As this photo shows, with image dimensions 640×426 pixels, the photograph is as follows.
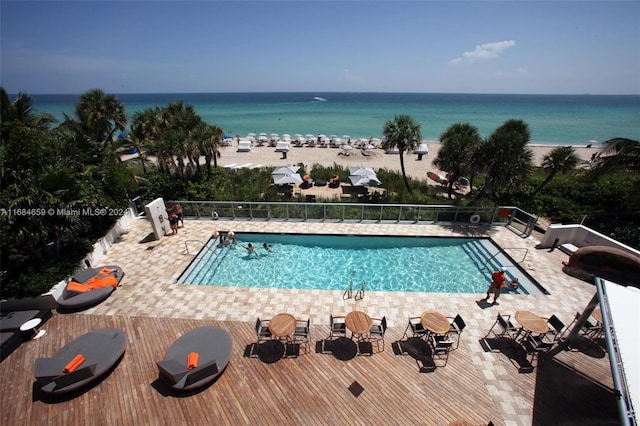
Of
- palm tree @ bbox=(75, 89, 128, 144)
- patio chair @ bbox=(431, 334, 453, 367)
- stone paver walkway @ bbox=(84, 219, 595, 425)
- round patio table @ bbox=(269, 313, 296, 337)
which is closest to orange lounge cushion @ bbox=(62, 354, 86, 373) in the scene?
stone paver walkway @ bbox=(84, 219, 595, 425)

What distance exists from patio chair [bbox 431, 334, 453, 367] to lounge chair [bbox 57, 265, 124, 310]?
11957 mm

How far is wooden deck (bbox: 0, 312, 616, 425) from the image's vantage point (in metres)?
6.73

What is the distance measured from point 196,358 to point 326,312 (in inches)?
173

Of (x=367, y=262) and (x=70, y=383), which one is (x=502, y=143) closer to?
(x=367, y=262)

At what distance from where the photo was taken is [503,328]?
28.7 ft

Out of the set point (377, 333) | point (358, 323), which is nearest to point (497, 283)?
point (377, 333)

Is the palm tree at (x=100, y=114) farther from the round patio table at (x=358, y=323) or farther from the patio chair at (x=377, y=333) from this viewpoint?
the patio chair at (x=377, y=333)

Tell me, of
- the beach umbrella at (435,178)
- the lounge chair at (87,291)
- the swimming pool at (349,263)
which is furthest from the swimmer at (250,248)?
the beach umbrella at (435,178)

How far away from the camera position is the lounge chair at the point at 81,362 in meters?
7.09

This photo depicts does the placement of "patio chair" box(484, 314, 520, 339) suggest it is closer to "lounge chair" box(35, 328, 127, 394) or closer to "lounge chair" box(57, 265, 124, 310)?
"lounge chair" box(35, 328, 127, 394)

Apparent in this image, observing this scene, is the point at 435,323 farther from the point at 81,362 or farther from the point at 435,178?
the point at 435,178

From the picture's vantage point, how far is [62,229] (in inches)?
406

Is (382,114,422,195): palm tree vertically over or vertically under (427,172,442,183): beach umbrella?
over

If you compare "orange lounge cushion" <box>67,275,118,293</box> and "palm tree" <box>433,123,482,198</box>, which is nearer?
"orange lounge cushion" <box>67,275,118,293</box>
